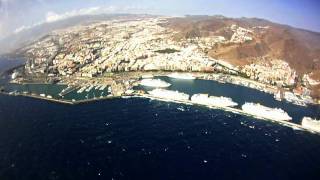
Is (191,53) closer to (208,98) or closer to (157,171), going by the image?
(208,98)

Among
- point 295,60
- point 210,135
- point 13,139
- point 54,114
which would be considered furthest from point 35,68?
point 295,60

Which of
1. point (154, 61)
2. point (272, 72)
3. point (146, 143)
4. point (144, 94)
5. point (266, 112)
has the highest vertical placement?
point (154, 61)

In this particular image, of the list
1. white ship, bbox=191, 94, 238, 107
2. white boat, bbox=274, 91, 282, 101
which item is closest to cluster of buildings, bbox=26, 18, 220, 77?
white boat, bbox=274, 91, 282, 101

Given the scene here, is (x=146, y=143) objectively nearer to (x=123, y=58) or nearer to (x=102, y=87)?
(x=102, y=87)

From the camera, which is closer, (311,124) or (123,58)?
(311,124)

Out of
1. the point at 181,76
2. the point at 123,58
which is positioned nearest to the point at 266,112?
the point at 181,76

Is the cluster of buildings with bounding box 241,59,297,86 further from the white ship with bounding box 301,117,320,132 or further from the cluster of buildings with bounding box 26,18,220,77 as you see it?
the white ship with bounding box 301,117,320,132

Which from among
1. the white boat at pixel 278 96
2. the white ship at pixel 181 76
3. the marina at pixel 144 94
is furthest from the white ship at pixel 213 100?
the white ship at pixel 181 76
